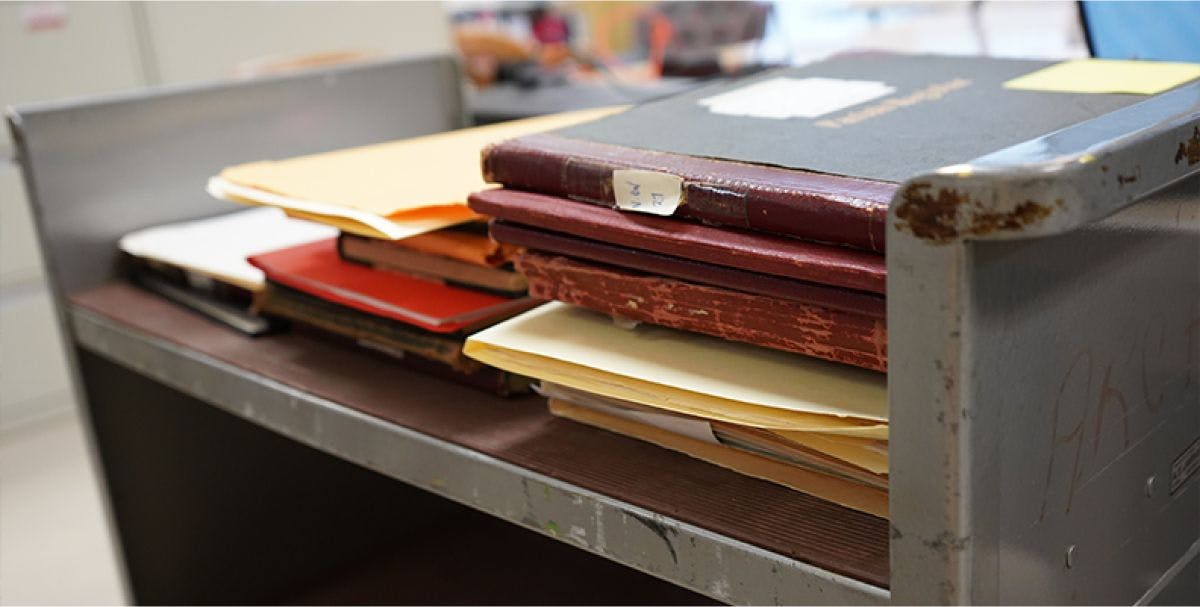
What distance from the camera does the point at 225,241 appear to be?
110 centimetres

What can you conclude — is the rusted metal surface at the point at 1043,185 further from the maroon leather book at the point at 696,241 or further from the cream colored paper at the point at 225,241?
the cream colored paper at the point at 225,241

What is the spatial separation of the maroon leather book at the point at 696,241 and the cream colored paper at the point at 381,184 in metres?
0.07

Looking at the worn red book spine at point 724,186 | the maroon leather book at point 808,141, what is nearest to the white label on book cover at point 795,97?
the maroon leather book at point 808,141

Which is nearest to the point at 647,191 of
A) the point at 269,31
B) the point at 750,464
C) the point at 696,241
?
the point at 696,241

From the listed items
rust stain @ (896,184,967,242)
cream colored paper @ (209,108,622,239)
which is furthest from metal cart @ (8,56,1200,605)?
cream colored paper @ (209,108,622,239)

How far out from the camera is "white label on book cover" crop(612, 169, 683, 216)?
1.95 feet

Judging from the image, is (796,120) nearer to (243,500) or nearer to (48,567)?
(243,500)

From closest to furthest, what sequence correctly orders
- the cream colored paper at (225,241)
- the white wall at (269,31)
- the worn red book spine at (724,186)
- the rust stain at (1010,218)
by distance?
the rust stain at (1010,218), the worn red book spine at (724,186), the cream colored paper at (225,241), the white wall at (269,31)

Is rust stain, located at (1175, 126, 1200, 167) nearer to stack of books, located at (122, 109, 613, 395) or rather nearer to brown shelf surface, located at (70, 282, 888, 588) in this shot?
brown shelf surface, located at (70, 282, 888, 588)

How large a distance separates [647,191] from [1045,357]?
0.22 m

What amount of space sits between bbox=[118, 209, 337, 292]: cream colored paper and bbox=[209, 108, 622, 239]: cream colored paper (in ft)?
0.23

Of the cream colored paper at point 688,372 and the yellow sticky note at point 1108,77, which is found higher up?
the yellow sticky note at point 1108,77

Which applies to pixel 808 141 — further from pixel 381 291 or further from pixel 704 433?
pixel 381 291

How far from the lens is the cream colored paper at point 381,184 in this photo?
0.79 m
